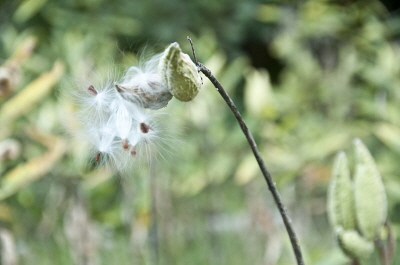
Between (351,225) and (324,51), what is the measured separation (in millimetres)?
1402

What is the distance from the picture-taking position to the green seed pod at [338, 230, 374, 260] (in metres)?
0.40

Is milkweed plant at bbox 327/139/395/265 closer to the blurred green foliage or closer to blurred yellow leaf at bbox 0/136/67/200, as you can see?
the blurred green foliage

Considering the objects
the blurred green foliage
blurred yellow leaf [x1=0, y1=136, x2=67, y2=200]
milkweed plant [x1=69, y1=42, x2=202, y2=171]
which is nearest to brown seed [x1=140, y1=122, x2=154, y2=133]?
milkweed plant [x1=69, y1=42, x2=202, y2=171]

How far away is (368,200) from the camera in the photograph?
0.40 m

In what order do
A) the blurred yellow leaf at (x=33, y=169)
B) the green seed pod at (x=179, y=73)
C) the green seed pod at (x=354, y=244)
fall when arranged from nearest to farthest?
the green seed pod at (x=179, y=73) → the green seed pod at (x=354, y=244) → the blurred yellow leaf at (x=33, y=169)

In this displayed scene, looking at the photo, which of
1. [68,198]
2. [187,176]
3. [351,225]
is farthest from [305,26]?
[351,225]

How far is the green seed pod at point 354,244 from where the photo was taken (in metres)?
0.40

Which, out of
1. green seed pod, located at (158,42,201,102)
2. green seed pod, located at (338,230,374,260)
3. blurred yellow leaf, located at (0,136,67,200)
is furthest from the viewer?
blurred yellow leaf, located at (0,136,67,200)

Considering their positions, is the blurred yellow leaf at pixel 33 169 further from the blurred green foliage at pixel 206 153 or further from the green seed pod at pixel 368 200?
the green seed pod at pixel 368 200

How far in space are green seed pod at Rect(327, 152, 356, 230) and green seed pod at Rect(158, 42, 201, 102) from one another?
166 millimetres

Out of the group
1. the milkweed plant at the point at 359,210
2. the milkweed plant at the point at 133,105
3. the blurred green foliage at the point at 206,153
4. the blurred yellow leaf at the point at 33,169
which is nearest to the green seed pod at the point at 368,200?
the milkweed plant at the point at 359,210

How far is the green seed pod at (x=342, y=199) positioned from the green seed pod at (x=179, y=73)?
6.5 inches

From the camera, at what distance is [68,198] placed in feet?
3.10

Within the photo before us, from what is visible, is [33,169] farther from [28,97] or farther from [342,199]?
[342,199]
